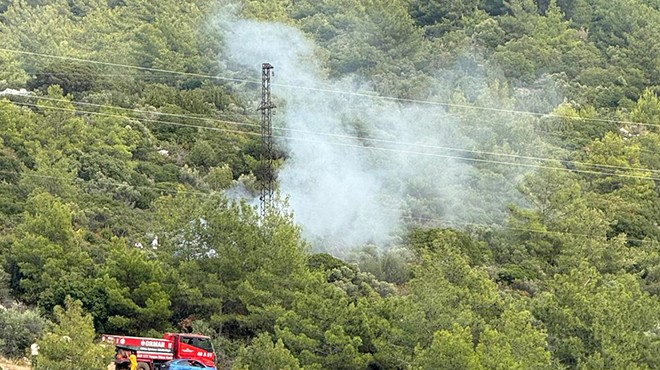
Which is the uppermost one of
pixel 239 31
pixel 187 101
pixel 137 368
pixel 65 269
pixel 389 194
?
pixel 239 31

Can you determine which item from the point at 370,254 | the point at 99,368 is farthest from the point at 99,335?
the point at 370,254

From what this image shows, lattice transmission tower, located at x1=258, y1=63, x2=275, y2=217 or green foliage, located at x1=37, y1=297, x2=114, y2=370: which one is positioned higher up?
lattice transmission tower, located at x1=258, y1=63, x2=275, y2=217

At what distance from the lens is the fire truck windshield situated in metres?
45.5

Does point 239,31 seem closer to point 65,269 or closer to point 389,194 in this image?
point 389,194

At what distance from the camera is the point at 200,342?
45.8 metres

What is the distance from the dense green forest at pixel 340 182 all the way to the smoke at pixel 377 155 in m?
0.22

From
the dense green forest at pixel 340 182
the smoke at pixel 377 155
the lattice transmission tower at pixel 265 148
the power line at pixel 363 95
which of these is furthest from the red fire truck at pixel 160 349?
Answer: the power line at pixel 363 95

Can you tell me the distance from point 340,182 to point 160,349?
32.4 m

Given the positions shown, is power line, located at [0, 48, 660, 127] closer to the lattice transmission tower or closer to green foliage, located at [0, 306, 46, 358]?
the lattice transmission tower

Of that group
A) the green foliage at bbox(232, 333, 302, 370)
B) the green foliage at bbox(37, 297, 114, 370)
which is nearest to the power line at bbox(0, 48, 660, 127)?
the green foliage at bbox(232, 333, 302, 370)

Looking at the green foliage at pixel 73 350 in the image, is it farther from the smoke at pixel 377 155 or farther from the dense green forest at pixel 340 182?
Answer: the smoke at pixel 377 155

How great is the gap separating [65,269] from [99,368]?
1287 centimetres

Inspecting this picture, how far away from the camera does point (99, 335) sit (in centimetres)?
4844

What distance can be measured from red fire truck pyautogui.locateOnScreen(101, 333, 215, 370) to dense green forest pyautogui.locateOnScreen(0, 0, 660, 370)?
1.88 metres
